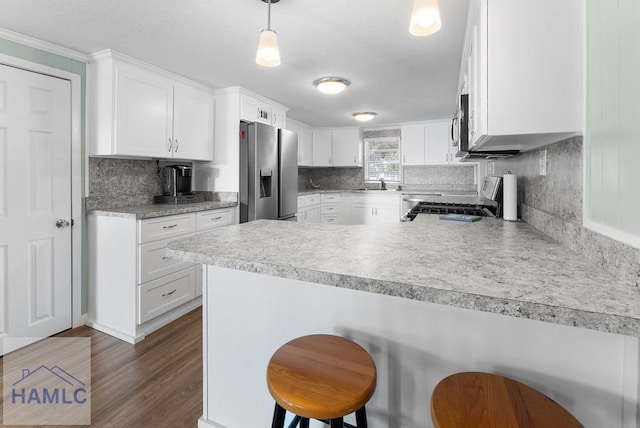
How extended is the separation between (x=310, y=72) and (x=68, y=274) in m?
2.60

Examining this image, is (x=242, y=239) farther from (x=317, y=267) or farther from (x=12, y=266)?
(x=12, y=266)

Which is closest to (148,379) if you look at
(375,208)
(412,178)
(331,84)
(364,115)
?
(331,84)

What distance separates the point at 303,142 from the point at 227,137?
212 cm

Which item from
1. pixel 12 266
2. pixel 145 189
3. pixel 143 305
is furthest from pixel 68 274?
pixel 145 189

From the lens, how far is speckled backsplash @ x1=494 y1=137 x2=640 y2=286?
768 mm

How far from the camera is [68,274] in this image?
2.45m

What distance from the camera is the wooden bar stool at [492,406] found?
667 mm

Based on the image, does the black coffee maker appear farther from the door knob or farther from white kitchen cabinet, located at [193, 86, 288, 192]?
the door knob

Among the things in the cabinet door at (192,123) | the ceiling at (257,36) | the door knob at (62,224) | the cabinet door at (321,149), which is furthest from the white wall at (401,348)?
the cabinet door at (321,149)

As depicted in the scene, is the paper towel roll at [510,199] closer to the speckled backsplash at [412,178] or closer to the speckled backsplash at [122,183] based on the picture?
the speckled backsplash at [122,183]

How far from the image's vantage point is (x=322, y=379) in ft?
2.83

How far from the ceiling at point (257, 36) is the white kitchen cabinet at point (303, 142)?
68.4 inches

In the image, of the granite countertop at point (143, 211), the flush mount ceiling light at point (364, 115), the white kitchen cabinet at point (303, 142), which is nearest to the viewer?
the granite countertop at point (143, 211)

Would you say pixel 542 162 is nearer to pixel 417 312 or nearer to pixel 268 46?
pixel 417 312
